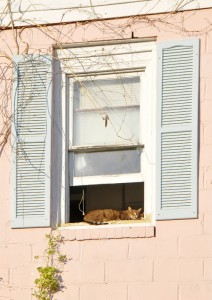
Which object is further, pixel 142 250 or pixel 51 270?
pixel 51 270

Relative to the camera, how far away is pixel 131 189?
1399 cm

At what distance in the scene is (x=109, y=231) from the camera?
1352cm

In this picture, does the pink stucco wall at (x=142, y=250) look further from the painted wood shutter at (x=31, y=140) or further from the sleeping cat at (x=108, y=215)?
the sleeping cat at (x=108, y=215)

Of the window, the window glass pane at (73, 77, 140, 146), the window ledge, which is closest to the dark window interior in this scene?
the window

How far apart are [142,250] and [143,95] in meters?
1.49

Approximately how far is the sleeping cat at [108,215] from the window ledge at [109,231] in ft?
0.46

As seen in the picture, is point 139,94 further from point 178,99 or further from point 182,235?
point 182,235

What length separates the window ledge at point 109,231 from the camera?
13430 mm

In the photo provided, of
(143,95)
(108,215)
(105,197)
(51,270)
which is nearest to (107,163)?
(105,197)

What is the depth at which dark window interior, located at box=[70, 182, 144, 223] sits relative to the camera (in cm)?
1394

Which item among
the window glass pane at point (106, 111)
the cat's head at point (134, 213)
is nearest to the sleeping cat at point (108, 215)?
the cat's head at point (134, 213)

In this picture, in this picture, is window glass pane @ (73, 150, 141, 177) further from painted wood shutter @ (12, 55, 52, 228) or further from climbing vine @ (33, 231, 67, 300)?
climbing vine @ (33, 231, 67, 300)

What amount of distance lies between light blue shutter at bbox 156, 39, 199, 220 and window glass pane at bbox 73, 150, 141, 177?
381 mm

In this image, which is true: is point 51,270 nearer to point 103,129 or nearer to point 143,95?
point 103,129
